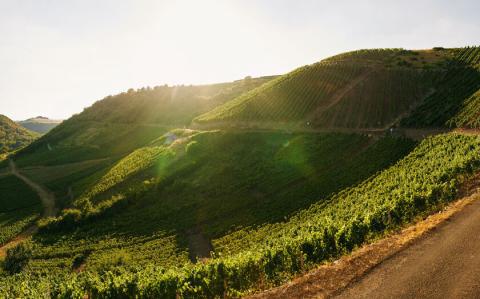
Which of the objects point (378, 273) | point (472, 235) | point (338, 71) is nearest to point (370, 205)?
point (472, 235)

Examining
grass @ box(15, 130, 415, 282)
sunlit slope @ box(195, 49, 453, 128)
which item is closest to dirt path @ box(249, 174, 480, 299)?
grass @ box(15, 130, 415, 282)

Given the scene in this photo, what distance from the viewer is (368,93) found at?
355 feet

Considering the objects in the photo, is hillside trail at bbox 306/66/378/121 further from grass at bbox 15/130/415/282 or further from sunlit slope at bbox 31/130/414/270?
sunlit slope at bbox 31/130/414/270

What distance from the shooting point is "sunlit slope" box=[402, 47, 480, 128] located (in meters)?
74.2

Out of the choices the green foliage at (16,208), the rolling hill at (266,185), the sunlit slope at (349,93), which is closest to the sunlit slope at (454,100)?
the rolling hill at (266,185)

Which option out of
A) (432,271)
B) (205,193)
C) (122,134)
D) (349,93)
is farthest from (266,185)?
(122,134)

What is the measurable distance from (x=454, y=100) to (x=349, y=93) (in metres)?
31.8

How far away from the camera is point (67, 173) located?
135m

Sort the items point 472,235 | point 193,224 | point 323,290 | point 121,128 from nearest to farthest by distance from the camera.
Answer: point 323,290 < point 472,235 < point 193,224 < point 121,128

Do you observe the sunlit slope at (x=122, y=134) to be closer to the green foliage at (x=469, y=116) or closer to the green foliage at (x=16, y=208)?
the green foliage at (x=16, y=208)

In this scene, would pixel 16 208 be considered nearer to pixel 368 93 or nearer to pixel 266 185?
pixel 266 185

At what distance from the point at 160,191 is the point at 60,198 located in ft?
128

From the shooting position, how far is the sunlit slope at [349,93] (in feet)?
319

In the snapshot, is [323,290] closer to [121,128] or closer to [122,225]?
[122,225]
